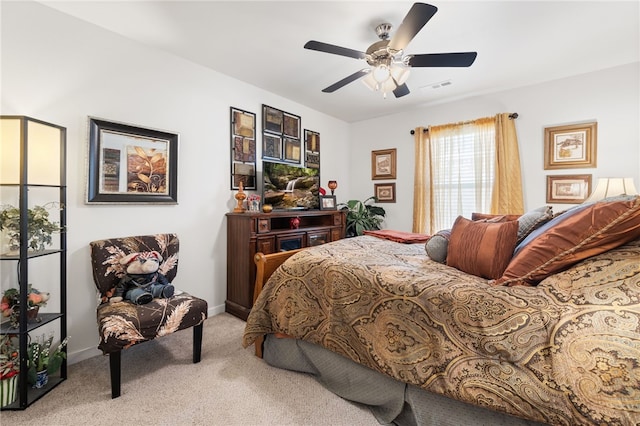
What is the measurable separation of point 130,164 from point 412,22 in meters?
2.45

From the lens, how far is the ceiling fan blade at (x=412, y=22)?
5.04ft

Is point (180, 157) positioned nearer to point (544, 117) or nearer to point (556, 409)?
point (556, 409)

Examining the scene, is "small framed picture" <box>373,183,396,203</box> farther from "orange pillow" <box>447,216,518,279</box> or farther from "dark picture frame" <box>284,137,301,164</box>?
"orange pillow" <box>447,216,518,279</box>

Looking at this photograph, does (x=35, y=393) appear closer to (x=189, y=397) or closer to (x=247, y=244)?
(x=189, y=397)

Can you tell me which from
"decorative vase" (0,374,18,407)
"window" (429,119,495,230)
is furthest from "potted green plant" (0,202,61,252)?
"window" (429,119,495,230)

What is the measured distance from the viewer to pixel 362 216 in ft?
14.4

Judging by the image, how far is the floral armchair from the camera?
1.67 m

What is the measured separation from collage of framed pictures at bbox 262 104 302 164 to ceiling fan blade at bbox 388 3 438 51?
78.2 inches

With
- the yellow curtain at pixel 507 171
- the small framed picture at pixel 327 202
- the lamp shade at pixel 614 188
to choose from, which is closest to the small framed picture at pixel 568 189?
the yellow curtain at pixel 507 171

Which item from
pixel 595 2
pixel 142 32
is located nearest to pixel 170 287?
pixel 142 32

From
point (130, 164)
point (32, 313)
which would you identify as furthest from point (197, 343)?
point (130, 164)

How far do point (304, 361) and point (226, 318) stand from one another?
4.54ft

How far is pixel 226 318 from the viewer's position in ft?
9.62

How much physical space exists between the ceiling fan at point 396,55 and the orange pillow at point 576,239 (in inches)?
51.3
